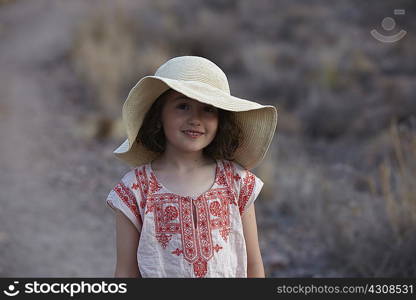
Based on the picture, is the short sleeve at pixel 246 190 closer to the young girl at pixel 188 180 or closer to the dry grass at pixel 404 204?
the young girl at pixel 188 180

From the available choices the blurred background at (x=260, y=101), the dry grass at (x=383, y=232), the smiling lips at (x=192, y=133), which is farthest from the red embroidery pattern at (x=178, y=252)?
the blurred background at (x=260, y=101)

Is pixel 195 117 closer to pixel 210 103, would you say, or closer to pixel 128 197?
pixel 210 103

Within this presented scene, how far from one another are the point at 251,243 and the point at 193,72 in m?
0.65

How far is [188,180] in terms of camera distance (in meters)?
2.09

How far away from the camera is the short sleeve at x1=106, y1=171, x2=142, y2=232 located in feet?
6.66

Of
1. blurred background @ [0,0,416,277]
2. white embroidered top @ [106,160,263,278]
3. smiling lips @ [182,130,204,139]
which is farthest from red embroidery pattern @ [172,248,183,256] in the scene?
blurred background @ [0,0,416,277]

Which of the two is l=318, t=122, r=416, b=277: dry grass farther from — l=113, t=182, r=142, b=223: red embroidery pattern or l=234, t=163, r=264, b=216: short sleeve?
l=113, t=182, r=142, b=223: red embroidery pattern

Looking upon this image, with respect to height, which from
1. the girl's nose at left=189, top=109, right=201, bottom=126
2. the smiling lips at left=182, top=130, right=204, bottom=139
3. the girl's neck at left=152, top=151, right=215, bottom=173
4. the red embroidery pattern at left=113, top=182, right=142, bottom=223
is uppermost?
the girl's nose at left=189, top=109, right=201, bottom=126

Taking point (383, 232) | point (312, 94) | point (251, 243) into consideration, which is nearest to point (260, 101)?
point (312, 94)

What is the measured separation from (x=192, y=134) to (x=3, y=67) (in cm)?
Result: 892

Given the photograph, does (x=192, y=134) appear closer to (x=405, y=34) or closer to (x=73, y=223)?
(x=73, y=223)

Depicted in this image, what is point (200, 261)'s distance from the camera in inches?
79.5

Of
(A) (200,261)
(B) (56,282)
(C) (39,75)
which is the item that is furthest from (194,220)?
(C) (39,75)

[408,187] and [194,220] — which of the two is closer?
[194,220]
